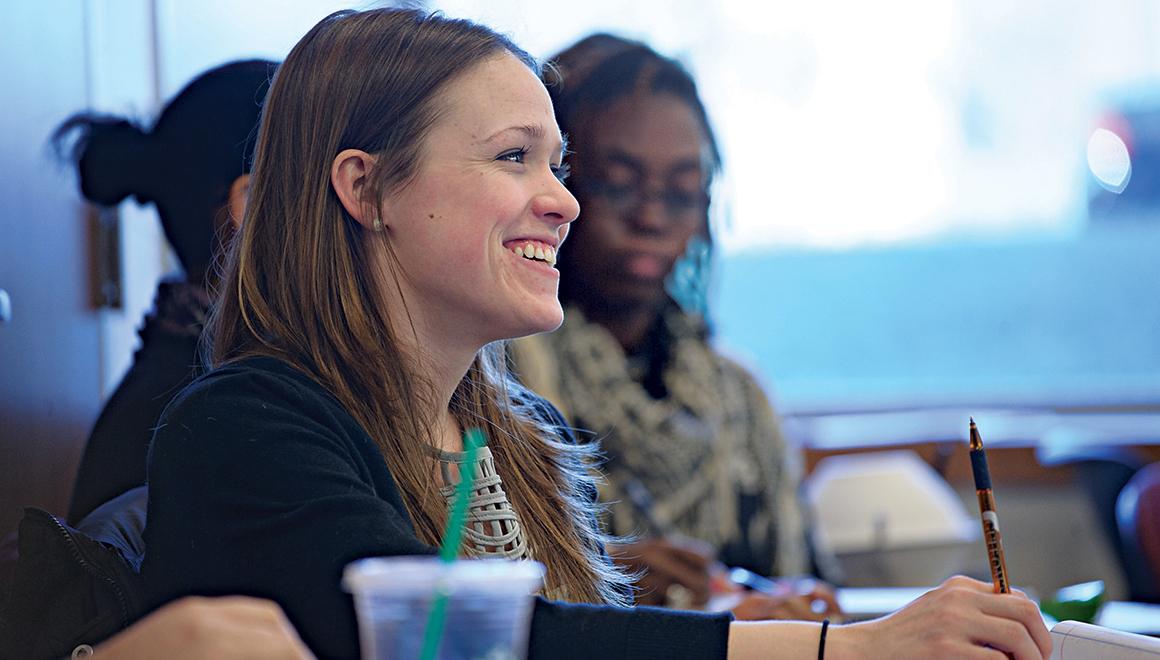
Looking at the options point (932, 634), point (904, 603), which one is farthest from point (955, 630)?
point (904, 603)

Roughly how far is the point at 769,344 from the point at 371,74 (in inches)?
131

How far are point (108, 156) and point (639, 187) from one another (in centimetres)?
97

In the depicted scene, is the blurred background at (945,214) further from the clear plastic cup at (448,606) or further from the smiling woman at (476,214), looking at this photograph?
the clear plastic cup at (448,606)

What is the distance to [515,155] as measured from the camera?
47.4 inches

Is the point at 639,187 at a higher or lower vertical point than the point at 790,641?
higher

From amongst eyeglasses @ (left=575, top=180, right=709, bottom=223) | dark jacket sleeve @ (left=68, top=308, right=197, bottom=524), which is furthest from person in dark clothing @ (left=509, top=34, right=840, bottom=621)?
dark jacket sleeve @ (left=68, top=308, right=197, bottom=524)

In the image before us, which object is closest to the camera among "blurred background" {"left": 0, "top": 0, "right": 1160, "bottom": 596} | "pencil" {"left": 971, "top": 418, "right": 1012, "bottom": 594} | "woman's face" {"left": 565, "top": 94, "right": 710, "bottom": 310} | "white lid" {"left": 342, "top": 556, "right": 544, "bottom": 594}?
"white lid" {"left": 342, "top": 556, "right": 544, "bottom": 594}

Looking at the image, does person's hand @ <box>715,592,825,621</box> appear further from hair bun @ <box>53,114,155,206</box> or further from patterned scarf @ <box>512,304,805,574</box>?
hair bun @ <box>53,114,155,206</box>

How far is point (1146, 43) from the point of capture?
4.18 m

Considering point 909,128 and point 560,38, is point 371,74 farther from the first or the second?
point 909,128

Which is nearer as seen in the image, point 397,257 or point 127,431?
point 397,257

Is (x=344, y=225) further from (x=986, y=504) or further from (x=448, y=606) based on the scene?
(x=448, y=606)

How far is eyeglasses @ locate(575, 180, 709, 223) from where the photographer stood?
8.00 feet

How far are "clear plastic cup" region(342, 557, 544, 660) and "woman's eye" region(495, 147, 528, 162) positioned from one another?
666 mm
